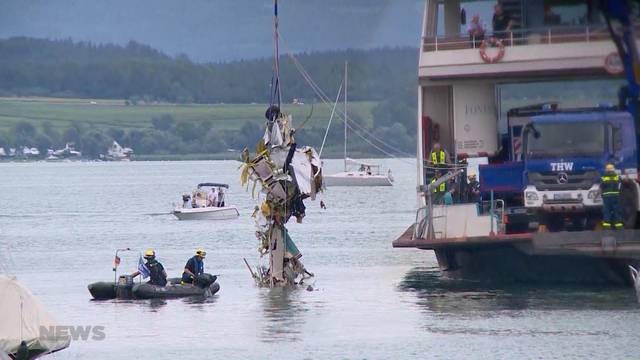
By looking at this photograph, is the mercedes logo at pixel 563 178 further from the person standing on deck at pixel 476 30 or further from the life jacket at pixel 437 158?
the life jacket at pixel 437 158

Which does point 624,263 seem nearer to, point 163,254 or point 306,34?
point 163,254

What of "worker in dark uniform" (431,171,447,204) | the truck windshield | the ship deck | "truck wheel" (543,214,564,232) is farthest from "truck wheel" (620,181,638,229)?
"worker in dark uniform" (431,171,447,204)

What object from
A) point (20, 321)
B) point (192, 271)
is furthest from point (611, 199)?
point (20, 321)

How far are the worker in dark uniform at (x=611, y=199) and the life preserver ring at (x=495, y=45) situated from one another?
12.2 ft

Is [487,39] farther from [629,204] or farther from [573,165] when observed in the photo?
[629,204]

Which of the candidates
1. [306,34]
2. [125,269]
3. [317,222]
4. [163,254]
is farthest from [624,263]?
[306,34]

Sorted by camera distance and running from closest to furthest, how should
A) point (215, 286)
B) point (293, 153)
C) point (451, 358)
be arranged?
point (451, 358)
point (293, 153)
point (215, 286)

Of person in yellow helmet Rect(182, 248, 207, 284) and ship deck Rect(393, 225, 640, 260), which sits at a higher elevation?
ship deck Rect(393, 225, 640, 260)

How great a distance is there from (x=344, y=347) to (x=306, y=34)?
155 meters

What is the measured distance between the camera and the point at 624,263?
29500 mm

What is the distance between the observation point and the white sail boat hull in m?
130

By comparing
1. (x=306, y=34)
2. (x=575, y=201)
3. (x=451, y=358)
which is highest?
(x=306, y=34)

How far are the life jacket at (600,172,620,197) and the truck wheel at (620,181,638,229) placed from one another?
0.76 m

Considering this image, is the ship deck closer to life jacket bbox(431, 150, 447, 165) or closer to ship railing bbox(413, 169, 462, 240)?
ship railing bbox(413, 169, 462, 240)
